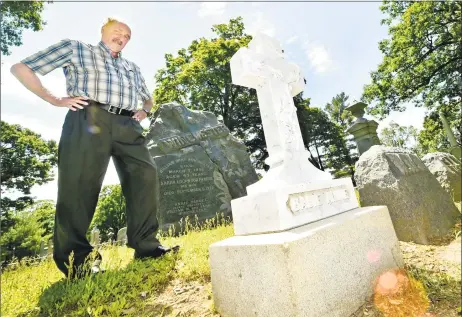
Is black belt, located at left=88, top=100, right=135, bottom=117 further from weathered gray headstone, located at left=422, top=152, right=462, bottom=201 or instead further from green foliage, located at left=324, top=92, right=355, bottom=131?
green foliage, located at left=324, top=92, right=355, bottom=131

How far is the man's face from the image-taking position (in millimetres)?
2627

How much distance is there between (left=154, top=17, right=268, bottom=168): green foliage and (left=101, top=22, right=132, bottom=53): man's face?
1577 cm

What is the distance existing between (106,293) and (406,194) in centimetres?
335

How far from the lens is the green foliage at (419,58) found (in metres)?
14.4

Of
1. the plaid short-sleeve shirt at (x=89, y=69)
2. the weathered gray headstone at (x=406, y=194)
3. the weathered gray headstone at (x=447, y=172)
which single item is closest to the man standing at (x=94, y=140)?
the plaid short-sleeve shirt at (x=89, y=69)

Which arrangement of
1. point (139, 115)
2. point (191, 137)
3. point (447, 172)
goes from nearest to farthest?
point (139, 115) < point (447, 172) < point (191, 137)

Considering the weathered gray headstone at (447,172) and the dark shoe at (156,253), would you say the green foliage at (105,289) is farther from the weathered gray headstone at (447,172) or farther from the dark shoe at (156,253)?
the weathered gray headstone at (447,172)

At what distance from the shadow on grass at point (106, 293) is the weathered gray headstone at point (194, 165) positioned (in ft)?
12.1

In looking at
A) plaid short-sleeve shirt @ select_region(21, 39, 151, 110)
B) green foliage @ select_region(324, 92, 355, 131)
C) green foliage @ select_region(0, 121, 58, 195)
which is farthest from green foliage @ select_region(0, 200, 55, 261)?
green foliage @ select_region(324, 92, 355, 131)

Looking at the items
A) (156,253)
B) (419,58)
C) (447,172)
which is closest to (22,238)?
(156,253)

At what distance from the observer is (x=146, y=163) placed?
267 centimetres

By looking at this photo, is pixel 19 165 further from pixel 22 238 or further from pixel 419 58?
pixel 419 58

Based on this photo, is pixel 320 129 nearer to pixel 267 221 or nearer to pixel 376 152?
pixel 376 152

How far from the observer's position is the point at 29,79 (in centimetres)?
221
